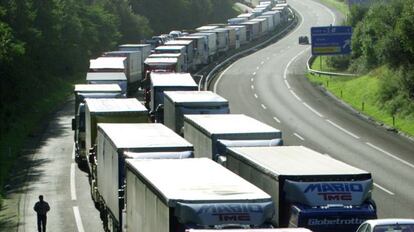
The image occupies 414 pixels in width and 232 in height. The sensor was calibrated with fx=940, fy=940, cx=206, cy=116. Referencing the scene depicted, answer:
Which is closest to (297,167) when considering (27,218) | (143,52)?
(27,218)

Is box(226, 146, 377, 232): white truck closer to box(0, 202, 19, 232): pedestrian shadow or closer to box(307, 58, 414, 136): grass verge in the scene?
box(0, 202, 19, 232): pedestrian shadow

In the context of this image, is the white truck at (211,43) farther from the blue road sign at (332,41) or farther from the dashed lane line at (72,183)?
the dashed lane line at (72,183)

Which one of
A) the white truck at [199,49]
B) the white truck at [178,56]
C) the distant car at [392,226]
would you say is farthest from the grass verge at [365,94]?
the distant car at [392,226]

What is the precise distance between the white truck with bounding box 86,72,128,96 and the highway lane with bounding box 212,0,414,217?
8817 mm

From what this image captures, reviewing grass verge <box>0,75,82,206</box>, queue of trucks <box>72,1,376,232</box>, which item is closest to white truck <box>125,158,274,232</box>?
queue of trucks <box>72,1,376,232</box>

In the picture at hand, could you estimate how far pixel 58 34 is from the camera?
262ft

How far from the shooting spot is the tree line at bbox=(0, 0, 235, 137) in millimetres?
51344

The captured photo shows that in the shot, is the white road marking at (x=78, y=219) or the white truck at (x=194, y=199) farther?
the white road marking at (x=78, y=219)

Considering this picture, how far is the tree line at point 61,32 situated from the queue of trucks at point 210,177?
12768 millimetres

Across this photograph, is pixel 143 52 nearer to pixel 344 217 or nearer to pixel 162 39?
pixel 162 39

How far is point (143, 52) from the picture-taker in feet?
274

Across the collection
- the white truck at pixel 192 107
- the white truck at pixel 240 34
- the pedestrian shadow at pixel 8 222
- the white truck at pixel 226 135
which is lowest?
the white truck at pixel 240 34

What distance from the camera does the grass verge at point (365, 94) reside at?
55719 mm

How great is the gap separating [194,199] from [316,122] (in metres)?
41.5
